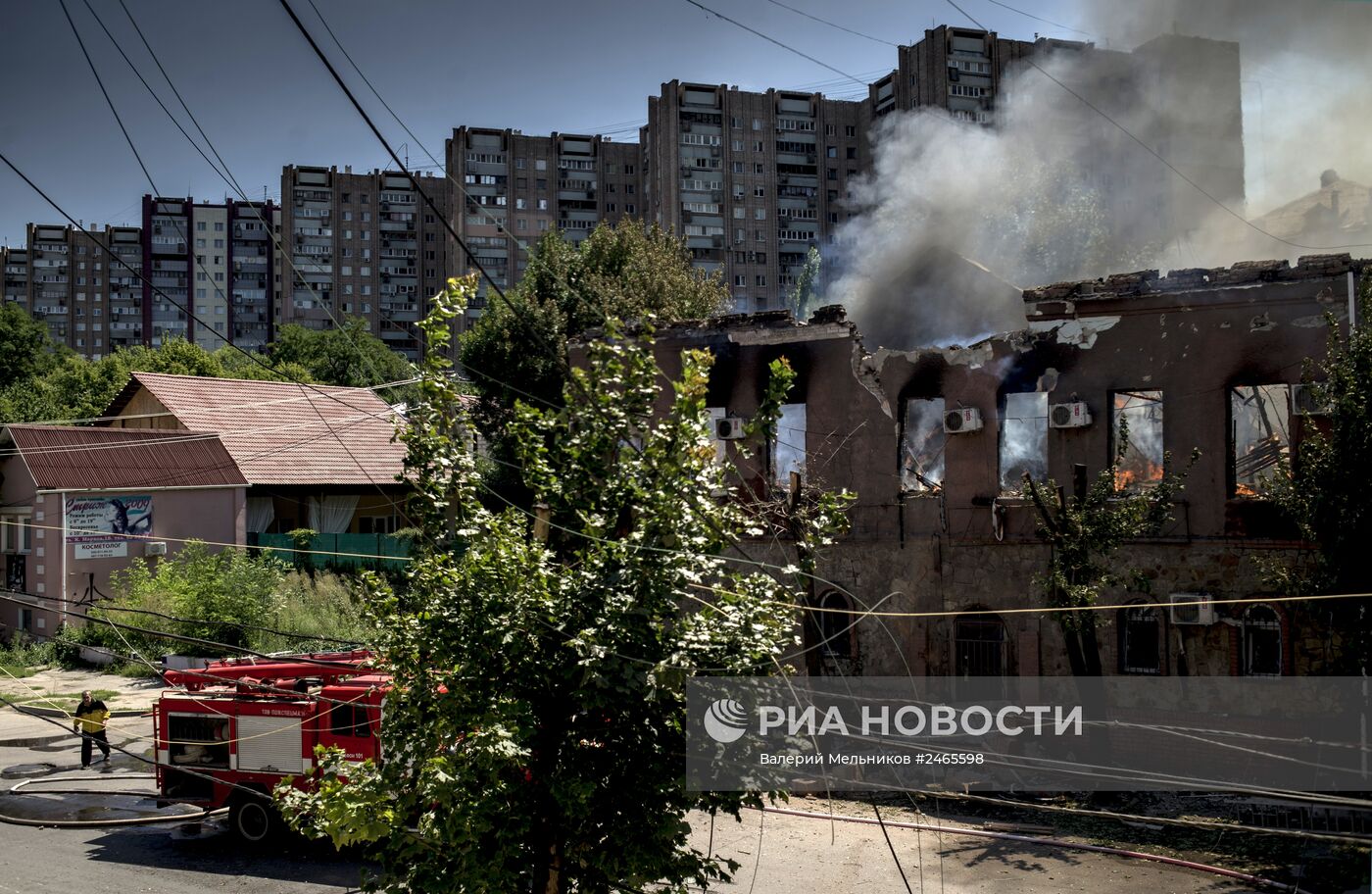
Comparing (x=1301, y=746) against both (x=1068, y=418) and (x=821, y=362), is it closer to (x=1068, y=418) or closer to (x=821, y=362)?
(x=1068, y=418)

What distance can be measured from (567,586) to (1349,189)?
58393 millimetres

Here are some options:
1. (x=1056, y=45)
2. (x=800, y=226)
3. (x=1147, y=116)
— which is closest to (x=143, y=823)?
(x=1147, y=116)

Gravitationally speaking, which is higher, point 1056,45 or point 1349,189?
point 1056,45

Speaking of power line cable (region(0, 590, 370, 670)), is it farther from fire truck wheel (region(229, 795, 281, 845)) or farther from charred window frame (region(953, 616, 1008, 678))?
charred window frame (region(953, 616, 1008, 678))

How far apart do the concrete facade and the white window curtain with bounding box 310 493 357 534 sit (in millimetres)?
17075

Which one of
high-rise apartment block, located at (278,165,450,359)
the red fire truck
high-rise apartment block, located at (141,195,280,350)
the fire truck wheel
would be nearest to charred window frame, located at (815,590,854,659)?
the red fire truck

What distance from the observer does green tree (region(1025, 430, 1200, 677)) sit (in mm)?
14727

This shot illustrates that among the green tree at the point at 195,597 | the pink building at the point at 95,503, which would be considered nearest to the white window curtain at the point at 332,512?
the pink building at the point at 95,503

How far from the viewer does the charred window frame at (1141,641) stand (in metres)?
16.0

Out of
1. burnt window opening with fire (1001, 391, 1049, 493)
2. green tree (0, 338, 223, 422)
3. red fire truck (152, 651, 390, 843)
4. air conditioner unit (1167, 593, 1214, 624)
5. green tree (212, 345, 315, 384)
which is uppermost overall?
green tree (212, 345, 315, 384)

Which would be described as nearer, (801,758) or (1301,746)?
(801,758)

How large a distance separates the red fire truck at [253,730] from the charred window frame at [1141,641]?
1144cm

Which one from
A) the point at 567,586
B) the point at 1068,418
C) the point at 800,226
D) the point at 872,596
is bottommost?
the point at 872,596

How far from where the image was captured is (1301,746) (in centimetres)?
1466
